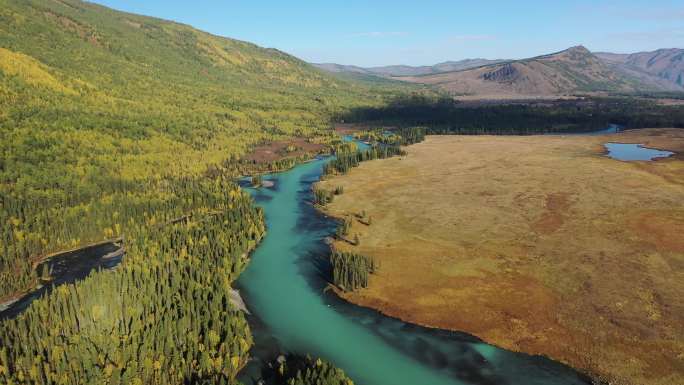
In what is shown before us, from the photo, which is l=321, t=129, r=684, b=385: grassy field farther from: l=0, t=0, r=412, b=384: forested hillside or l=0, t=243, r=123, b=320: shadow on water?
l=0, t=243, r=123, b=320: shadow on water

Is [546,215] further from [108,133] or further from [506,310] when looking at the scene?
[108,133]

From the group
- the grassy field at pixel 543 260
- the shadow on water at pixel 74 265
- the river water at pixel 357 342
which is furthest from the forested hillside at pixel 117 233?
the grassy field at pixel 543 260

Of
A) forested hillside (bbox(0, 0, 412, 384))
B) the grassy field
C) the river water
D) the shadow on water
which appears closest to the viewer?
forested hillside (bbox(0, 0, 412, 384))

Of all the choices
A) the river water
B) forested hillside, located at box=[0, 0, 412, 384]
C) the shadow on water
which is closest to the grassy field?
the river water

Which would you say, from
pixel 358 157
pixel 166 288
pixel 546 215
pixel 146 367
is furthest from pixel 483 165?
pixel 146 367

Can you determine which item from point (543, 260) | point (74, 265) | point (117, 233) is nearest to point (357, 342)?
point (543, 260)

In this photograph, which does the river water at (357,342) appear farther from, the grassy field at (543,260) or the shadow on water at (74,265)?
the shadow on water at (74,265)
